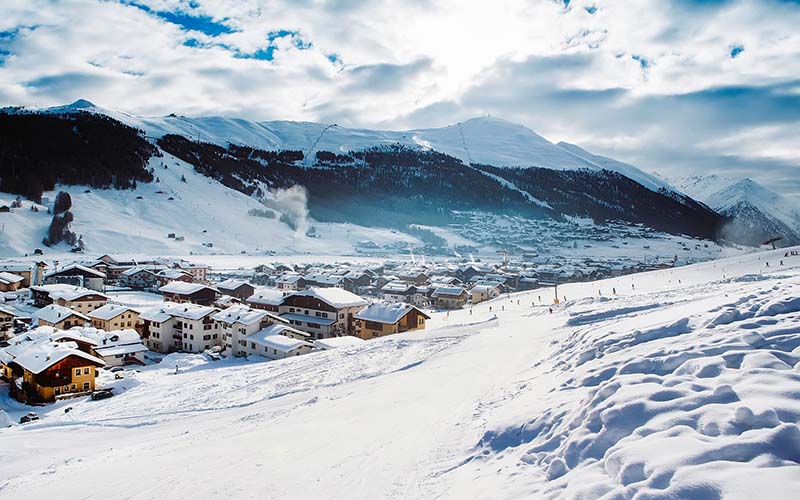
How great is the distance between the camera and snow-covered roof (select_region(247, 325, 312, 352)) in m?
28.5

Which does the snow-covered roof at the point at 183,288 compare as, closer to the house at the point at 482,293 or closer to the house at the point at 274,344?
the house at the point at 274,344

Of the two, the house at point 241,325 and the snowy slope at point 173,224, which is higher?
the snowy slope at point 173,224

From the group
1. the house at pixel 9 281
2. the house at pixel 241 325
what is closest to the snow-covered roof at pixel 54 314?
the house at pixel 241 325

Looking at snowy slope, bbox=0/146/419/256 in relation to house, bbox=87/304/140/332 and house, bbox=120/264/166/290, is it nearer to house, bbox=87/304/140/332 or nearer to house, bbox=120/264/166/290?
house, bbox=120/264/166/290

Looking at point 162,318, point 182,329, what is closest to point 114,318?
point 162,318

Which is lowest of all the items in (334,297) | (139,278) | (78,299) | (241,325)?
(241,325)

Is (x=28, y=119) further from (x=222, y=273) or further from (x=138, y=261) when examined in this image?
(x=222, y=273)

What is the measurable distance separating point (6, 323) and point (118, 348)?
40.8 ft

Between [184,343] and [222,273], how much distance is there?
39338 millimetres

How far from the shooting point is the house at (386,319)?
34.3 m

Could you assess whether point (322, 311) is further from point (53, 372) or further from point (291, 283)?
point (291, 283)

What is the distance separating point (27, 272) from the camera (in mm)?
54875

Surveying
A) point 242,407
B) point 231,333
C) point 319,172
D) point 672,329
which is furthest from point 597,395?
point 319,172

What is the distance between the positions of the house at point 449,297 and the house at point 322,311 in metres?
18.0
